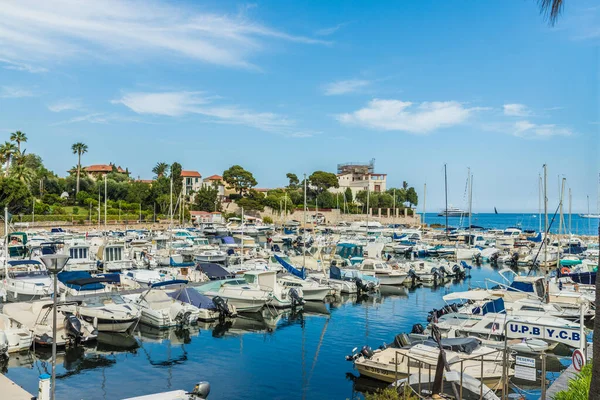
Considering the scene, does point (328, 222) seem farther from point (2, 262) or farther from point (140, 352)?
point (140, 352)

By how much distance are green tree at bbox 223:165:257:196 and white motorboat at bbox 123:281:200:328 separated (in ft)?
314

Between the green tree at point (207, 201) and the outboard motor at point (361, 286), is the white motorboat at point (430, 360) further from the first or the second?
the green tree at point (207, 201)

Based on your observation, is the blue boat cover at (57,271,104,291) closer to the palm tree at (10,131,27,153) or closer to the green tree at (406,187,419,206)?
the palm tree at (10,131,27,153)

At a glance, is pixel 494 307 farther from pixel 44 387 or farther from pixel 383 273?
pixel 44 387

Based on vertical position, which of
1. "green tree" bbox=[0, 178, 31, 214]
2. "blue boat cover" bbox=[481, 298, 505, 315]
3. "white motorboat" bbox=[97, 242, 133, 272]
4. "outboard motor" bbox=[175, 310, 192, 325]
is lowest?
"outboard motor" bbox=[175, 310, 192, 325]

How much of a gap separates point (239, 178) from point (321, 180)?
28698 millimetres

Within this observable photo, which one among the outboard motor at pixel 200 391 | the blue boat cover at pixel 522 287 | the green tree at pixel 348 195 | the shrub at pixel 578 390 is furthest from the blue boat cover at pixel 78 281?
the green tree at pixel 348 195

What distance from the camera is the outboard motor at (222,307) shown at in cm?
2889

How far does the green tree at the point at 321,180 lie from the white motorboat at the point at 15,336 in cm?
12187

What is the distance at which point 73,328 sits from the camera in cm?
2291

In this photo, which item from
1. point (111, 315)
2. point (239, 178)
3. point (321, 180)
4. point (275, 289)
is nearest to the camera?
point (111, 315)

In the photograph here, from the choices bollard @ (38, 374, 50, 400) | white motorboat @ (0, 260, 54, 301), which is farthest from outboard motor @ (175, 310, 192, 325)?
bollard @ (38, 374, 50, 400)

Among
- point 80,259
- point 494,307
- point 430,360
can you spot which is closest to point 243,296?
point 494,307

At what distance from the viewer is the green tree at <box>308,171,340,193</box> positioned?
471 ft
